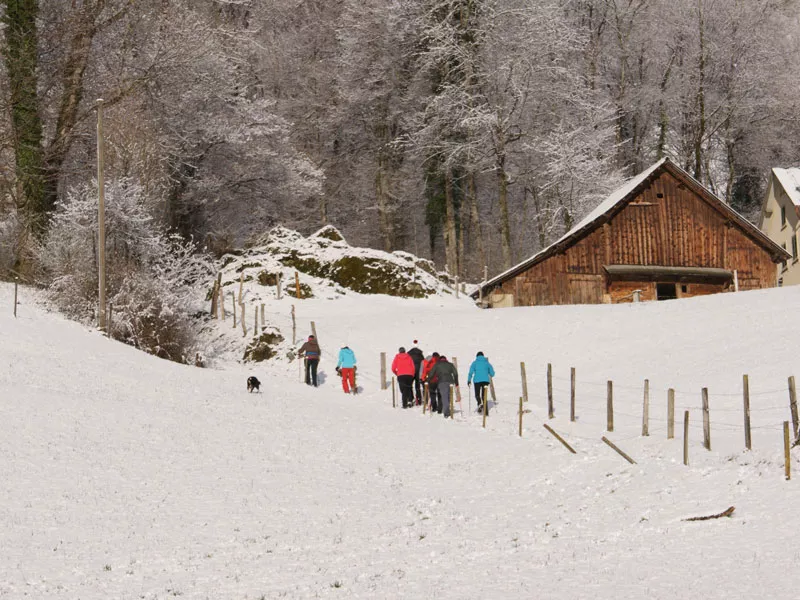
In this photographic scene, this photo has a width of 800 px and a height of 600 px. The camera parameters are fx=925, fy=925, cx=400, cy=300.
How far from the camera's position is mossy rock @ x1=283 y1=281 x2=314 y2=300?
138ft

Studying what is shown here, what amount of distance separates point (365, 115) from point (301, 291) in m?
20.3

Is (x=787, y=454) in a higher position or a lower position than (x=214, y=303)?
lower

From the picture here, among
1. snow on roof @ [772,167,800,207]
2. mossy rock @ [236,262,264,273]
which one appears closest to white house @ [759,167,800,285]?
snow on roof @ [772,167,800,207]

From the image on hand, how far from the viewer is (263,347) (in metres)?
34.3

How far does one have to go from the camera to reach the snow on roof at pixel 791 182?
155ft

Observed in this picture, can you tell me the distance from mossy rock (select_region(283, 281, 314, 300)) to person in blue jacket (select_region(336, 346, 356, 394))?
558 inches

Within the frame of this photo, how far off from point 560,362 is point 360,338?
8.15 m

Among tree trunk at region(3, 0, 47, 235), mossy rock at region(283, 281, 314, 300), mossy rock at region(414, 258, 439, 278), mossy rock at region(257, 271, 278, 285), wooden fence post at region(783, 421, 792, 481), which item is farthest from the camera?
mossy rock at region(414, 258, 439, 278)

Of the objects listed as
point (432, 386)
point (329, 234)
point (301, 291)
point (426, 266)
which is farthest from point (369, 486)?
point (426, 266)

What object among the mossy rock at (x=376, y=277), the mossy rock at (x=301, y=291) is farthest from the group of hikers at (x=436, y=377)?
the mossy rock at (x=376, y=277)

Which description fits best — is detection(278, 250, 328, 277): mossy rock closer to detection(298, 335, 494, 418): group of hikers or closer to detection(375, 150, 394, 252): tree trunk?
detection(375, 150, 394, 252): tree trunk

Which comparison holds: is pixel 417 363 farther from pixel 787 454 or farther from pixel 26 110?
pixel 26 110

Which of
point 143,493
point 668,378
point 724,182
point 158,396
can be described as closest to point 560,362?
point 668,378

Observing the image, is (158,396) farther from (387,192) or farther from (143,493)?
(387,192)
